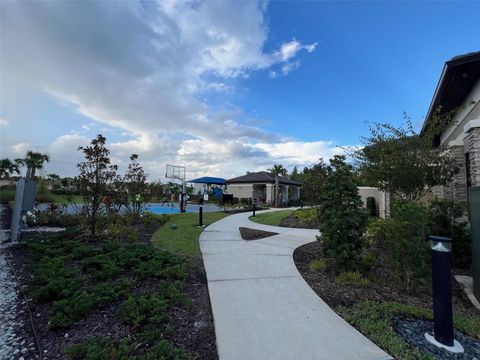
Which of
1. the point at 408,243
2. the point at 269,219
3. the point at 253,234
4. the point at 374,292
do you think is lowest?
the point at 374,292

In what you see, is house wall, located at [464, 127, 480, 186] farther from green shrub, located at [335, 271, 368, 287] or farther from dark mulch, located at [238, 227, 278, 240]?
dark mulch, located at [238, 227, 278, 240]

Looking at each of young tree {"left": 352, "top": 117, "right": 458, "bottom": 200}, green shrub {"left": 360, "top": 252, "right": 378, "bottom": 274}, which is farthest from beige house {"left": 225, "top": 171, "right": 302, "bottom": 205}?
green shrub {"left": 360, "top": 252, "right": 378, "bottom": 274}

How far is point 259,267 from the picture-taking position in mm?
5051

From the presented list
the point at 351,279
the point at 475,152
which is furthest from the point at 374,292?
the point at 475,152

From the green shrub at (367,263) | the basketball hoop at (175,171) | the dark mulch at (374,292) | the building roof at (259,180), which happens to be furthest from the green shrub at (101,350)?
the building roof at (259,180)

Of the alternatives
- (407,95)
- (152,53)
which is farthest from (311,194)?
(152,53)

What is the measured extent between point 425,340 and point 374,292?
1.34m

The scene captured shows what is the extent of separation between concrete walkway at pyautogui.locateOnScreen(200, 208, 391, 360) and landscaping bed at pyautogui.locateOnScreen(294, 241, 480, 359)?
0.16 meters

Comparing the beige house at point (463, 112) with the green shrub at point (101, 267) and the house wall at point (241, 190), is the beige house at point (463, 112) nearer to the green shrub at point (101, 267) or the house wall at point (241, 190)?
the green shrub at point (101, 267)

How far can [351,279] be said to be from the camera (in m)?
4.29

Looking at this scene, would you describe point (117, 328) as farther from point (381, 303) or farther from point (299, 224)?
point (299, 224)

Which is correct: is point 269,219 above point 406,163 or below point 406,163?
below

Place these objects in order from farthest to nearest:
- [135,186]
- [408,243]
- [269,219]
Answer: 1. [269,219]
2. [135,186]
3. [408,243]

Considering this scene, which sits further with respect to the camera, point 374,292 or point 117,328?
point 374,292
